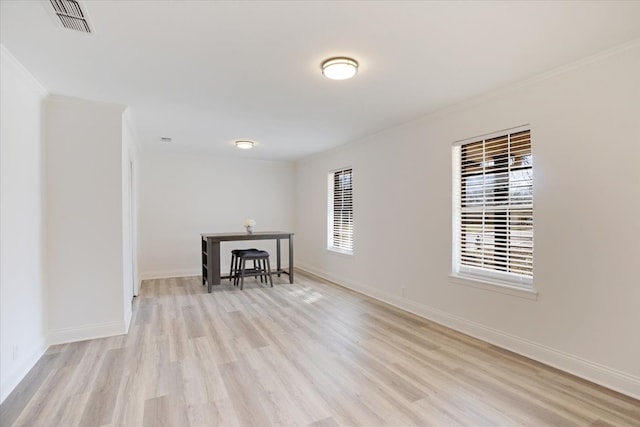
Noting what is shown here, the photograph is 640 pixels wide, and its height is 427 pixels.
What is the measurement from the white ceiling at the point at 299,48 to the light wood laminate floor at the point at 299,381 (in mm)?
2419

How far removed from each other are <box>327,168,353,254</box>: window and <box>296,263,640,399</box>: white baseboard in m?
1.57

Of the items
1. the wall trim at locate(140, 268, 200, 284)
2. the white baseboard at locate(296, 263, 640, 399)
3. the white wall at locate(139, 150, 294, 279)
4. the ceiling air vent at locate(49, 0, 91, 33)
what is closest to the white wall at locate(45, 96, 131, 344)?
the ceiling air vent at locate(49, 0, 91, 33)

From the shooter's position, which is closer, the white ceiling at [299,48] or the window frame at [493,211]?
the white ceiling at [299,48]

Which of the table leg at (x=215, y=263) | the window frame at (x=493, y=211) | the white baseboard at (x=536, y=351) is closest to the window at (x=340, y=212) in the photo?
the white baseboard at (x=536, y=351)

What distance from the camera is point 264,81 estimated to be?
9.45 ft

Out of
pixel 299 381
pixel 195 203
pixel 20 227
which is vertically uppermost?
pixel 195 203

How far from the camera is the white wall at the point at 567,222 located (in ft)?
7.63

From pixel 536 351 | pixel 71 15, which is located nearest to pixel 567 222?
pixel 536 351

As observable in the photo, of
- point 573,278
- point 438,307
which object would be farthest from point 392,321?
point 573,278

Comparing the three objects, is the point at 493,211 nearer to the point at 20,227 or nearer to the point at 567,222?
the point at 567,222

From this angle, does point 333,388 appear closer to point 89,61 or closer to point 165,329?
point 165,329

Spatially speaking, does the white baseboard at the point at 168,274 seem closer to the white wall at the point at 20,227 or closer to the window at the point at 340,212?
the window at the point at 340,212

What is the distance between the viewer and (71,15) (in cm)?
190

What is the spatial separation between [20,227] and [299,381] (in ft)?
8.23
